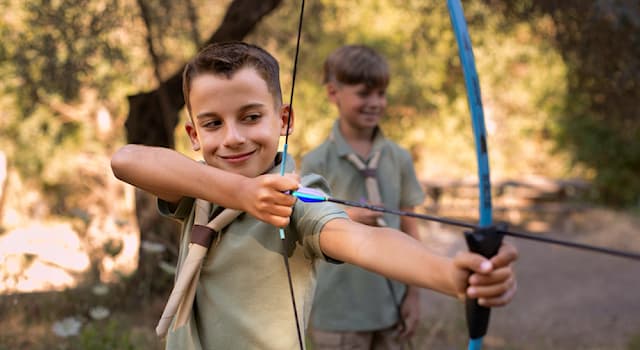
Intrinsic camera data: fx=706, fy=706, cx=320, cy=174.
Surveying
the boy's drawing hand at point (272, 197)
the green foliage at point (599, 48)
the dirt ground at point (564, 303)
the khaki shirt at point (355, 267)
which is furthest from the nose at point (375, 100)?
→ the dirt ground at point (564, 303)

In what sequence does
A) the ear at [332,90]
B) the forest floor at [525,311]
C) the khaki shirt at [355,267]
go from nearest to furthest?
the khaki shirt at [355,267] → the ear at [332,90] → the forest floor at [525,311]

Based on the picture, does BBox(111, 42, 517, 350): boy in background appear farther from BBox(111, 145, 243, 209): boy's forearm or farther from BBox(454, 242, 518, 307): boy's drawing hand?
BBox(454, 242, 518, 307): boy's drawing hand

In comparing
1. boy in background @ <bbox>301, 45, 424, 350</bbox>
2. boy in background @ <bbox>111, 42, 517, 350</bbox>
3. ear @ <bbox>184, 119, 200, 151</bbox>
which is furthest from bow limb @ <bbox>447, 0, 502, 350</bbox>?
boy in background @ <bbox>301, 45, 424, 350</bbox>

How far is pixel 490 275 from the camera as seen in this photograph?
1.14m

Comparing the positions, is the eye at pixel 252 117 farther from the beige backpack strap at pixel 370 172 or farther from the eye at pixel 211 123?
the beige backpack strap at pixel 370 172

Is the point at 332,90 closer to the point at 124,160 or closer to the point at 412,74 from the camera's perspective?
the point at 124,160

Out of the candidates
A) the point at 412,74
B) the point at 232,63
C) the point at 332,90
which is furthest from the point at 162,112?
the point at 412,74

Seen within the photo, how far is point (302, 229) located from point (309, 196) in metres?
0.30

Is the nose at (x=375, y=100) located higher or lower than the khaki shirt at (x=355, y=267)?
higher

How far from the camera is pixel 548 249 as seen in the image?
11203 mm

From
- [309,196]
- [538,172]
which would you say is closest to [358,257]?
[309,196]

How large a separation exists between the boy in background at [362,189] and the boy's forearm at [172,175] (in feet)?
5.02

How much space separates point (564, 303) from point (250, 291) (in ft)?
21.2

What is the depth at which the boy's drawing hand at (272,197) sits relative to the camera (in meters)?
1.44
